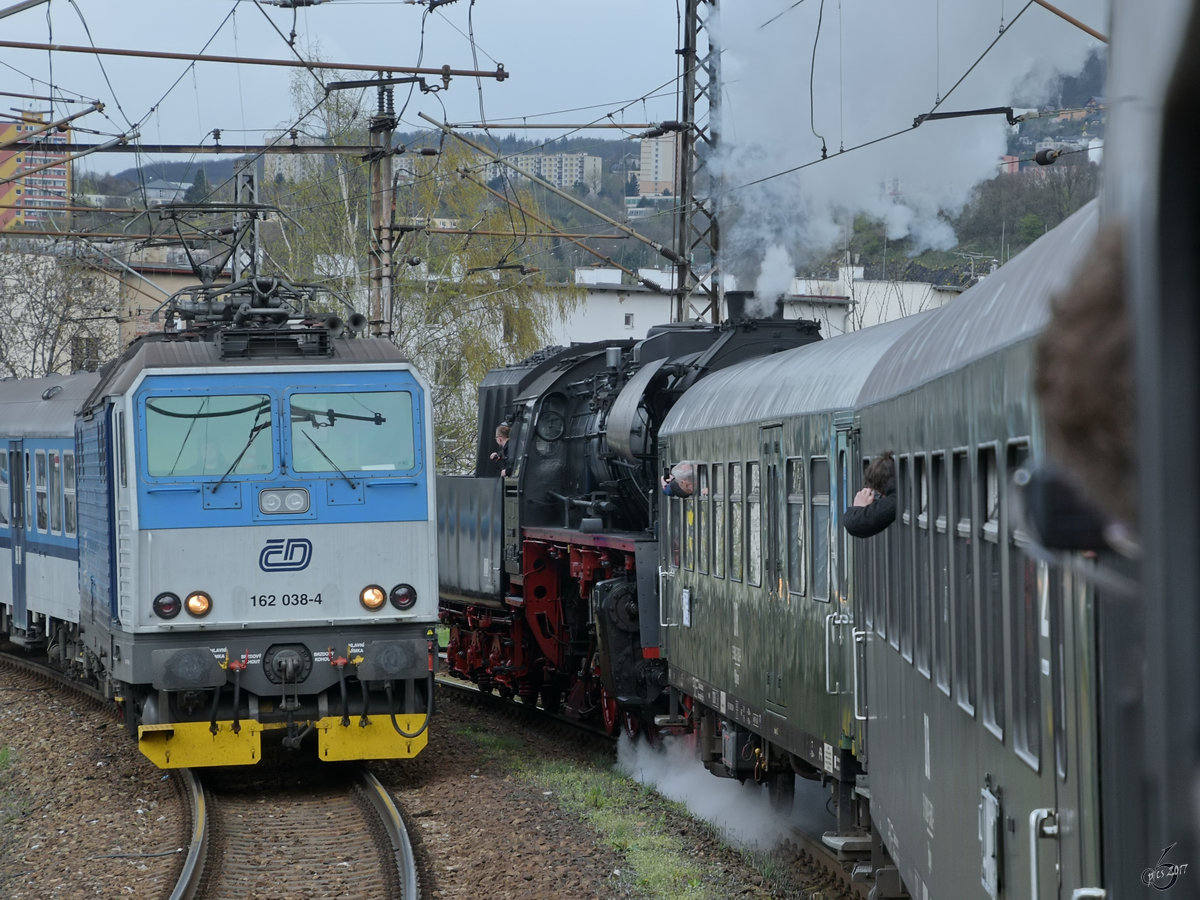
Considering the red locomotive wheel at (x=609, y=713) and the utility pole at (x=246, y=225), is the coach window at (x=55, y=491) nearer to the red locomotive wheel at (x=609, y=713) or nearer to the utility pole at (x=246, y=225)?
the utility pole at (x=246, y=225)

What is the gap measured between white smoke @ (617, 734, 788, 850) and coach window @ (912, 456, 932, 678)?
219 inches

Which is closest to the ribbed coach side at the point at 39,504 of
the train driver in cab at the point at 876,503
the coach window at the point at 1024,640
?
the train driver in cab at the point at 876,503

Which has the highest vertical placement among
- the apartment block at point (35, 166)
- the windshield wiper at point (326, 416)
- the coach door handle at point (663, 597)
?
the apartment block at point (35, 166)

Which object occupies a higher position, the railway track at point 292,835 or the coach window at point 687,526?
the coach window at point 687,526

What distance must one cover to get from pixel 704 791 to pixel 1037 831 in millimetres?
9794

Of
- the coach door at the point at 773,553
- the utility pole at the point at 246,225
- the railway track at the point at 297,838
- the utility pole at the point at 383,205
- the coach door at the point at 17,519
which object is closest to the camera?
Answer: the railway track at the point at 297,838

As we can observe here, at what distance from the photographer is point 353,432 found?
12.5 meters

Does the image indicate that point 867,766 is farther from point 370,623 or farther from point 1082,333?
point 1082,333

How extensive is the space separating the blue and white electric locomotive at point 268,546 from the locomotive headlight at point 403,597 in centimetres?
2

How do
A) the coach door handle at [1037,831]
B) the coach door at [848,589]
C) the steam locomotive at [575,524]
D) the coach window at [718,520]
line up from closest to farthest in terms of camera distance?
the coach door handle at [1037,831]
the coach door at [848,589]
the coach window at [718,520]
the steam locomotive at [575,524]

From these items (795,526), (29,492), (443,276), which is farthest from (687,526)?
(443,276)

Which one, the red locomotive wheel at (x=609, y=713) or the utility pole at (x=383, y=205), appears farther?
the utility pole at (x=383, y=205)

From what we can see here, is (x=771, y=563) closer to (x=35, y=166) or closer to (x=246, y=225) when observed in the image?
(x=246, y=225)

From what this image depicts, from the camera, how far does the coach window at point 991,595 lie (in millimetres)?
3949
